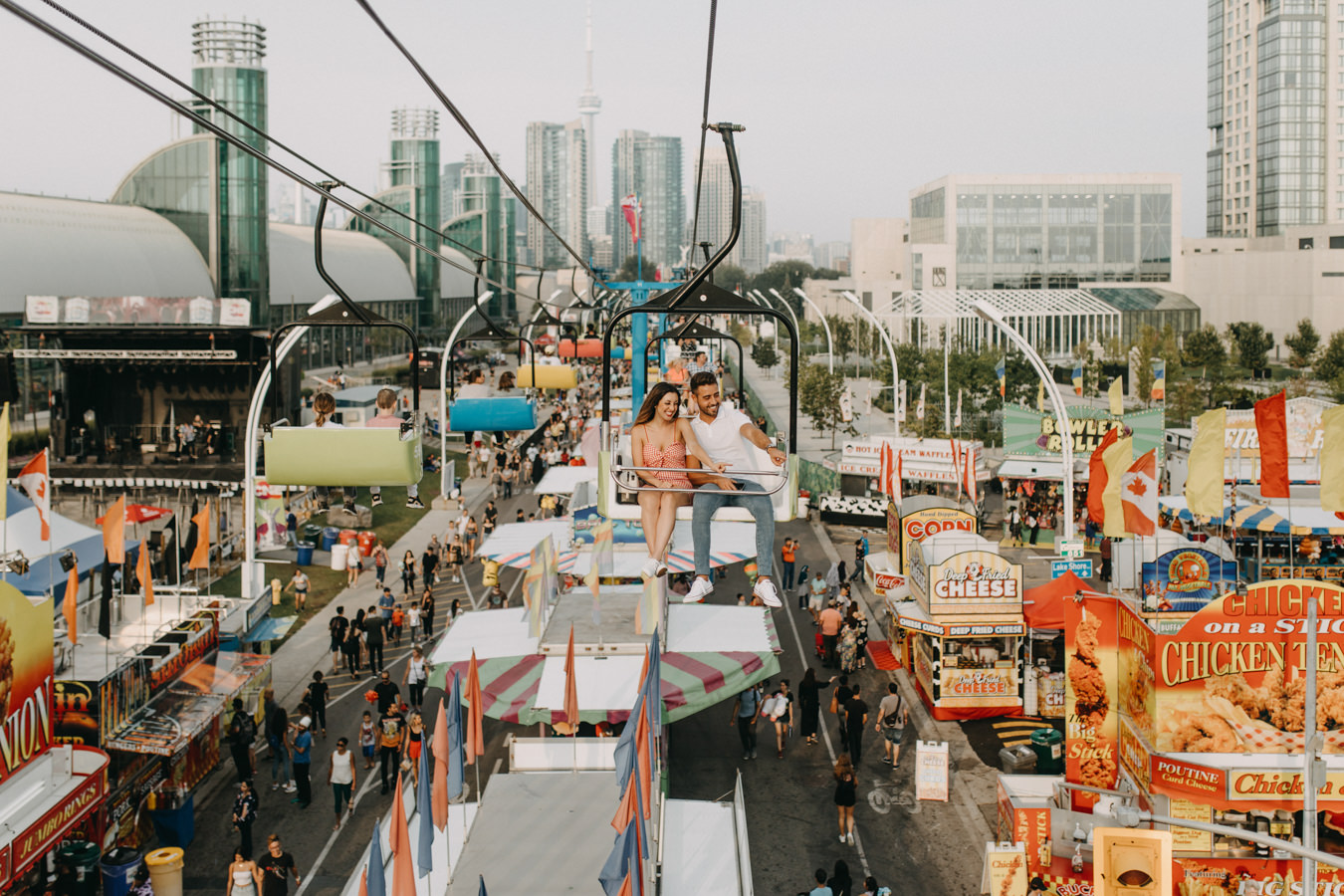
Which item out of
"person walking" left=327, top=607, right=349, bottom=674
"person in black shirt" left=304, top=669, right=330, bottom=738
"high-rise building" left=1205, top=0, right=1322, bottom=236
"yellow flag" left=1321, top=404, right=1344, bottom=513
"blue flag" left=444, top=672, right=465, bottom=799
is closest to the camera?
"blue flag" left=444, top=672, right=465, bottom=799

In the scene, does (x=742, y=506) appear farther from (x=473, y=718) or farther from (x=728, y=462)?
(x=473, y=718)

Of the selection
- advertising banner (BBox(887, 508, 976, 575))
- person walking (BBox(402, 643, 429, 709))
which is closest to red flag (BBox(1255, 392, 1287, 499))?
advertising banner (BBox(887, 508, 976, 575))

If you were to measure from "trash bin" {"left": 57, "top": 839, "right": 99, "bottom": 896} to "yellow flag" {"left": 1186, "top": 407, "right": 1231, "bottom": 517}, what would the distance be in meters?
14.6

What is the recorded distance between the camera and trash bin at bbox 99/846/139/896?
1267 centimetres

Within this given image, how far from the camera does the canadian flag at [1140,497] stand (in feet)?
60.2

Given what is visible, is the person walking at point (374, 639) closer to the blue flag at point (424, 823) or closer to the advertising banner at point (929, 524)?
the advertising banner at point (929, 524)

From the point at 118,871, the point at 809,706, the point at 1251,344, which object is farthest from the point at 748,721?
the point at 1251,344

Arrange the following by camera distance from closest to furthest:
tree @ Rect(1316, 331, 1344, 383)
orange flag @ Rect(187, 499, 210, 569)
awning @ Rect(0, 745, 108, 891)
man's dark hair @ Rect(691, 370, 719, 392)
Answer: man's dark hair @ Rect(691, 370, 719, 392)
awning @ Rect(0, 745, 108, 891)
orange flag @ Rect(187, 499, 210, 569)
tree @ Rect(1316, 331, 1344, 383)

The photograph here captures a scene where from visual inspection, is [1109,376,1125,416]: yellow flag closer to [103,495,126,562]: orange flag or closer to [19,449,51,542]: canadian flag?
[103,495,126,562]: orange flag

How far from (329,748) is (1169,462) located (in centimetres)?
2302

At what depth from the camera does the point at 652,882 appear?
32.8ft

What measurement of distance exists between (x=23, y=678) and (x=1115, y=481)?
14.8 metres

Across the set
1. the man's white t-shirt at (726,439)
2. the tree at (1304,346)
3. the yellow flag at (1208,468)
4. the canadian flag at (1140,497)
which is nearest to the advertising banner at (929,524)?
the canadian flag at (1140,497)

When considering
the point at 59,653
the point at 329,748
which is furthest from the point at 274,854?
the point at 329,748
